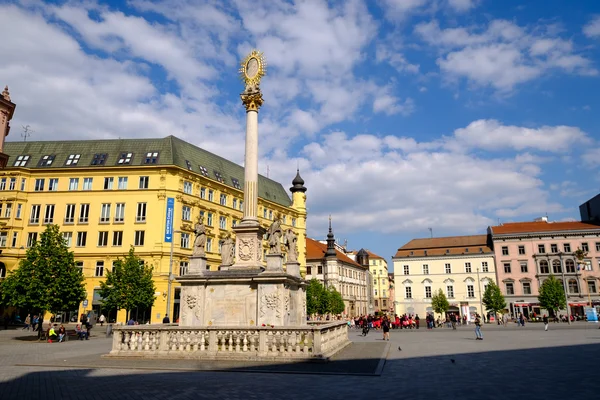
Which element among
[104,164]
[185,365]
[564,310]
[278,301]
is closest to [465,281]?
[564,310]

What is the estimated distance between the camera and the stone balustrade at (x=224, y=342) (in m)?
15.6

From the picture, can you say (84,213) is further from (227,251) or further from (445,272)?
(445,272)

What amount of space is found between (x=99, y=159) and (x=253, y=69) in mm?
35694

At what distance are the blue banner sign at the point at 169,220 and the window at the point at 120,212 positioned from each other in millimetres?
5355

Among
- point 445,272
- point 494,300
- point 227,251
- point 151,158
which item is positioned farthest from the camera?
point 445,272

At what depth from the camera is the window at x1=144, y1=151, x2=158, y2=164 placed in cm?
5284

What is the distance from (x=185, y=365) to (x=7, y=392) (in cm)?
527

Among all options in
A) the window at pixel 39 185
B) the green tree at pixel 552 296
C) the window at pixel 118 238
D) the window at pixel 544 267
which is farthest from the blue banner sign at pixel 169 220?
the window at pixel 544 267

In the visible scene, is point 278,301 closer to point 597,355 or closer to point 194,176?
point 597,355

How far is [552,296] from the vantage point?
60.5 m

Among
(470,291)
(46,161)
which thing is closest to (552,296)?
(470,291)

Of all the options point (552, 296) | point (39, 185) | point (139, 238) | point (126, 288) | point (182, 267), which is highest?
point (39, 185)

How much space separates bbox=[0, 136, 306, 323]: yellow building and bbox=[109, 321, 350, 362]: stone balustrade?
101 feet

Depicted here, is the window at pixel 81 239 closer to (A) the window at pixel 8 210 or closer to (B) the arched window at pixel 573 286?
(A) the window at pixel 8 210
